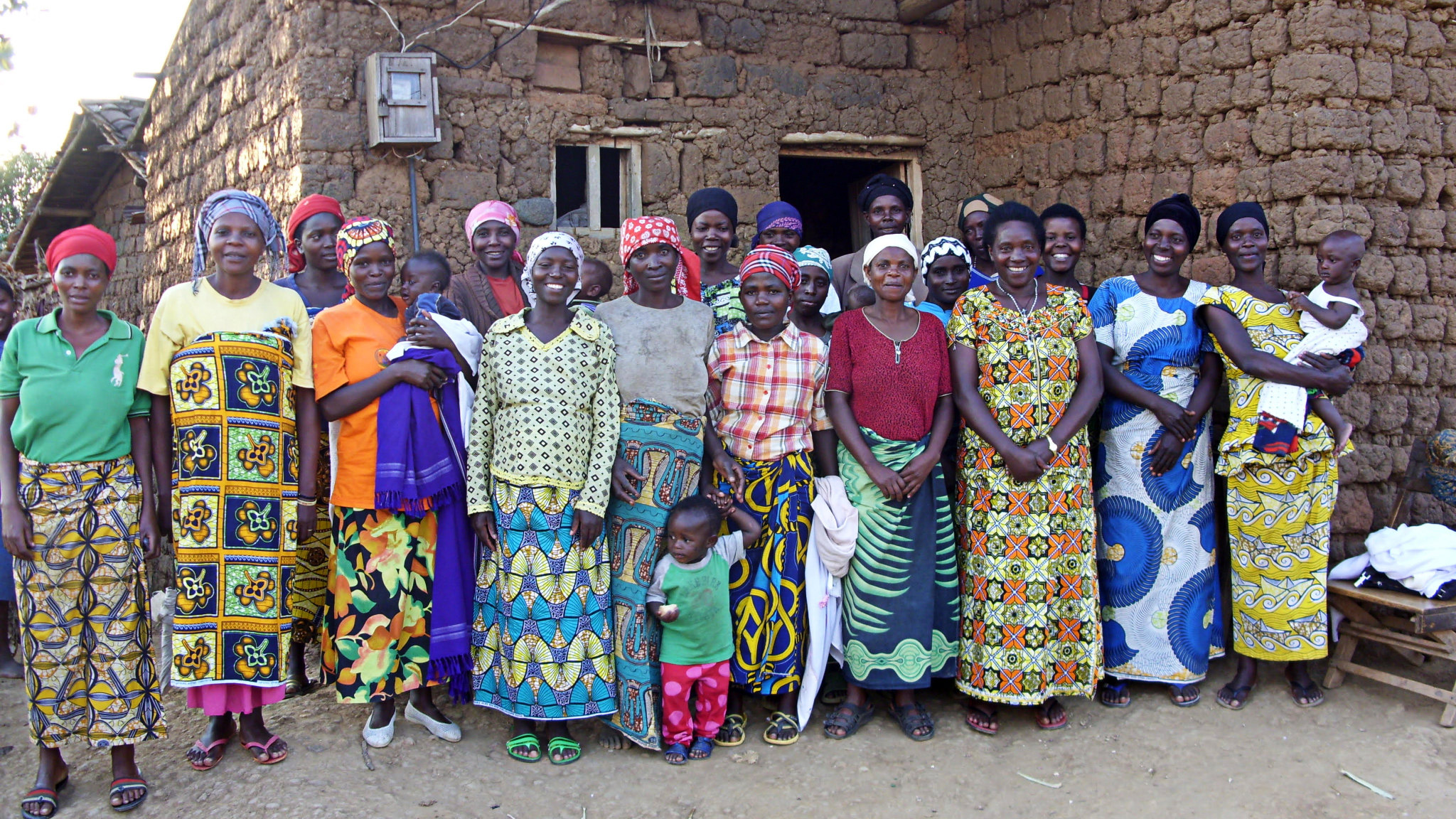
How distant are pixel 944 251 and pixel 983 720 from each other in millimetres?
1867

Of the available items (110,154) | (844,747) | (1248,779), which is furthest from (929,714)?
(110,154)

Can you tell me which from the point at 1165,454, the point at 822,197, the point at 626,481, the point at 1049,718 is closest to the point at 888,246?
the point at 626,481

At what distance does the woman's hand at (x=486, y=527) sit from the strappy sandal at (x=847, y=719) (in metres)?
1.39

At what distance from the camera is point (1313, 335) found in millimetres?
3939

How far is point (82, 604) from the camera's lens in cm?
310

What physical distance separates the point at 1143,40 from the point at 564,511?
3.77 meters

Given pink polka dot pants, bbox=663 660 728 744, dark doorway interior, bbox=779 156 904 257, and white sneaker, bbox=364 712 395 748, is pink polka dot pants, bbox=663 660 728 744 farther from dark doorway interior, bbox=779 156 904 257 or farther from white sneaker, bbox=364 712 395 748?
dark doorway interior, bbox=779 156 904 257

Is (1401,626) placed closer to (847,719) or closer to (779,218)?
(847,719)

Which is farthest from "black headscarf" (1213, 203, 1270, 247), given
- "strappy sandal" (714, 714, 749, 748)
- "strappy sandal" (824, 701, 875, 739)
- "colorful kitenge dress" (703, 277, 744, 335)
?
"strappy sandal" (714, 714, 749, 748)

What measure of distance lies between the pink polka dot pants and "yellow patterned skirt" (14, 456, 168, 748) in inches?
65.5

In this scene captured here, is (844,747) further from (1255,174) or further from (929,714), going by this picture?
(1255,174)

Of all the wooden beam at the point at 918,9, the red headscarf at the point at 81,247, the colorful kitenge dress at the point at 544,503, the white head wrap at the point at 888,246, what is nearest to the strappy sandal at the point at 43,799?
the colorful kitenge dress at the point at 544,503

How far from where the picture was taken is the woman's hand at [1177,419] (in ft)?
12.9

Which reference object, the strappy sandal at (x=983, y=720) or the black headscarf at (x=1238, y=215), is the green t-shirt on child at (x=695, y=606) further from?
the black headscarf at (x=1238, y=215)
